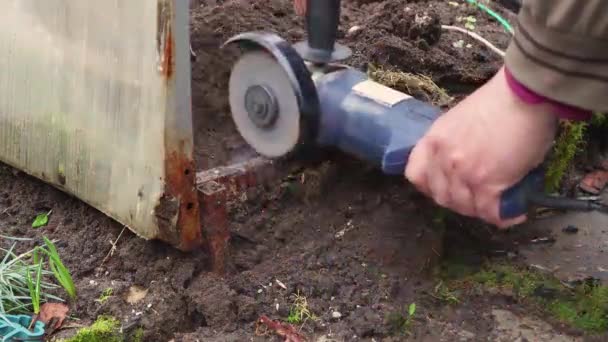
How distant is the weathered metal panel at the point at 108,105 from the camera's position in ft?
6.52

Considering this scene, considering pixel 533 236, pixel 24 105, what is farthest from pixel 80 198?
pixel 533 236

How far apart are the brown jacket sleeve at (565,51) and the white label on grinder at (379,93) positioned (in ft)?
3.22

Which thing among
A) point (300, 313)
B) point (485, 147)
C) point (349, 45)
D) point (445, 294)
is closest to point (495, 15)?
point (349, 45)

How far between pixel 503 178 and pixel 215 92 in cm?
166

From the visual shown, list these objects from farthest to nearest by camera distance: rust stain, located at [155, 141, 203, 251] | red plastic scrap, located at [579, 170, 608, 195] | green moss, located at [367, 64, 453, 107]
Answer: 1. red plastic scrap, located at [579, 170, 608, 195]
2. green moss, located at [367, 64, 453, 107]
3. rust stain, located at [155, 141, 203, 251]

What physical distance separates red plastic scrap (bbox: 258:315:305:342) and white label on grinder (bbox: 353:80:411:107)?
616 mm

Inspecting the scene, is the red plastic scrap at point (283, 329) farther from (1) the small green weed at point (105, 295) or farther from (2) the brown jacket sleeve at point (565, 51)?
(2) the brown jacket sleeve at point (565, 51)

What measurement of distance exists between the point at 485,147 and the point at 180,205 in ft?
3.30

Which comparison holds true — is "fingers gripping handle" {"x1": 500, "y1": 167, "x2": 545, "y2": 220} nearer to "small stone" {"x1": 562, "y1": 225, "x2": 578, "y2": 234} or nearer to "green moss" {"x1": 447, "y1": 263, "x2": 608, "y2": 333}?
"green moss" {"x1": 447, "y1": 263, "x2": 608, "y2": 333}

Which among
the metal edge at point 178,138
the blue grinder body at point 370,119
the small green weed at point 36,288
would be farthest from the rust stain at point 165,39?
the small green weed at point 36,288

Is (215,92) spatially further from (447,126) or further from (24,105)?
(447,126)

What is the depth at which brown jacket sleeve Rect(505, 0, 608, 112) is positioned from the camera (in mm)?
1082

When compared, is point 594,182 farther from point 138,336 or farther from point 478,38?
point 138,336

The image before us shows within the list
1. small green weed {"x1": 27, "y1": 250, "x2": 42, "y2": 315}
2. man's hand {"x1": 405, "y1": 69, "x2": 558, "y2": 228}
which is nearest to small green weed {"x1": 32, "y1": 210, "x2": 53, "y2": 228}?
small green weed {"x1": 27, "y1": 250, "x2": 42, "y2": 315}
